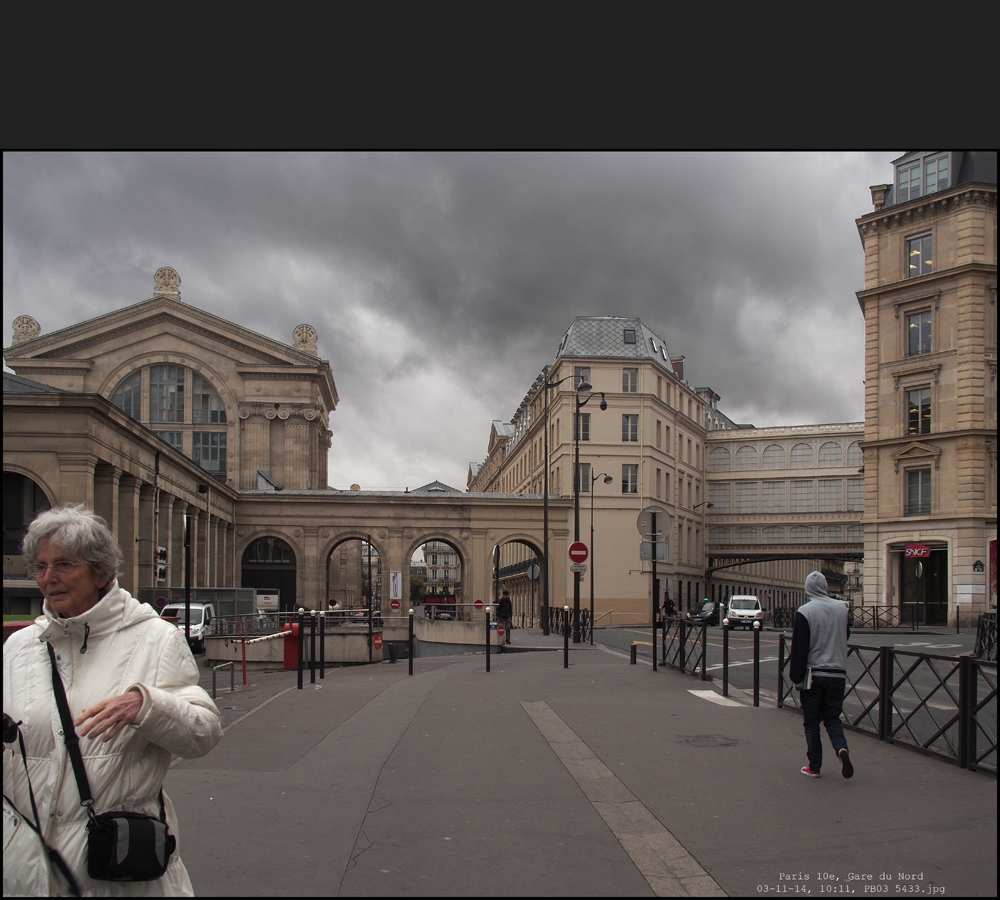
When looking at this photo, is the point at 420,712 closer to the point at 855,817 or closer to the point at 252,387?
the point at 855,817

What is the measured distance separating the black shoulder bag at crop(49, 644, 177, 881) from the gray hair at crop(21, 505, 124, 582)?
18.2 inches

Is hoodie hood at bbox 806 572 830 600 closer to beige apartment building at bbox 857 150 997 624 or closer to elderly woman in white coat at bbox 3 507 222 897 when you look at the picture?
elderly woman in white coat at bbox 3 507 222 897

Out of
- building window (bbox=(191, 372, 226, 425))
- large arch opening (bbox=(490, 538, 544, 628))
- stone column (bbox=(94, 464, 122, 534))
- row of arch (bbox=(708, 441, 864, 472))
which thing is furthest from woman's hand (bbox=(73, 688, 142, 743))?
row of arch (bbox=(708, 441, 864, 472))

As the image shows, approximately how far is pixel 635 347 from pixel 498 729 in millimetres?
57943

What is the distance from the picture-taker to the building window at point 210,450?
7038cm

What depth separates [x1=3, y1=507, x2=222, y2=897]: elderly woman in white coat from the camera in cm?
310

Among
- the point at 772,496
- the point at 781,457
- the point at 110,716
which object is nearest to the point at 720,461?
the point at 781,457

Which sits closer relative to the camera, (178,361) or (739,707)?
(739,707)

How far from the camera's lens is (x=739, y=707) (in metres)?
12.5

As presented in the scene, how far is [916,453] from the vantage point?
42.8m

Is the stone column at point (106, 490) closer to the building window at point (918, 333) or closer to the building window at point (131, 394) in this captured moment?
the building window at point (918, 333)

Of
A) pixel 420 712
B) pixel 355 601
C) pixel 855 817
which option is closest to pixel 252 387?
pixel 355 601

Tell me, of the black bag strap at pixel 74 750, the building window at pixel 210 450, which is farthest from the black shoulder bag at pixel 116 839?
the building window at pixel 210 450

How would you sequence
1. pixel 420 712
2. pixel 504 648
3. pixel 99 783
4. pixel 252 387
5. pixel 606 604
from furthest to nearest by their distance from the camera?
pixel 252 387 < pixel 606 604 < pixel 504 648 < pixel 420 712 < pixel 99 783
